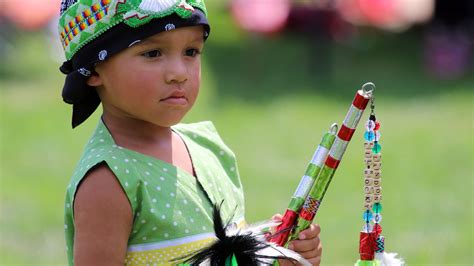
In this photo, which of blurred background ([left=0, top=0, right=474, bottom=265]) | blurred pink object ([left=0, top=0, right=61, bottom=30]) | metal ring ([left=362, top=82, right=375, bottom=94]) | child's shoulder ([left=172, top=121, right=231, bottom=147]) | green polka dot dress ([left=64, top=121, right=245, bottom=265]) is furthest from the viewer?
blurred pink object ([left=0, top=0, right=61, bottom=30])

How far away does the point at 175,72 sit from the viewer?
260 centimetres

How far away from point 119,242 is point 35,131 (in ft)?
18.6

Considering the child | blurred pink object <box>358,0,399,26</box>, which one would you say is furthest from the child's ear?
blurred pink object <box>358,0,399,26</box>

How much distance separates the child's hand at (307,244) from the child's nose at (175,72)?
0.45m

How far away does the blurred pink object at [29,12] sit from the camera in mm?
10609

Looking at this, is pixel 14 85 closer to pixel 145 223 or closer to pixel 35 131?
pixel 35 131

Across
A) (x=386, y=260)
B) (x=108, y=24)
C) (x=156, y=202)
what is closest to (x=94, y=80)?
(x=108, y=24)

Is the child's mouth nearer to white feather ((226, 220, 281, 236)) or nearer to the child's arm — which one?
the child's arm

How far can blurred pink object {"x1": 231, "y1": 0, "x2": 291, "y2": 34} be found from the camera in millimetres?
10992

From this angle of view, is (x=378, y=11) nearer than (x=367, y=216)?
No

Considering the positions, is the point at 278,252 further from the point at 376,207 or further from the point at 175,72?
the point at 175,72

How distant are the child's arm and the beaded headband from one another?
32 centimetres

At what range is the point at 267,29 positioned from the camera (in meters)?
11.0

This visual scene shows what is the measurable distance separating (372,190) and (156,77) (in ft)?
2.07
